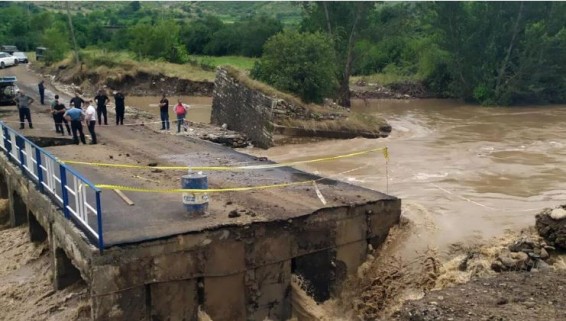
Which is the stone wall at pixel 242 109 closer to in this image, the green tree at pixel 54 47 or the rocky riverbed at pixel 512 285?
the rocky riverbed at pixel 512 285

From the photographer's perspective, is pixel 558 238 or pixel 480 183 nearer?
pixel 558 238

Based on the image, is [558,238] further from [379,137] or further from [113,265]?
[379,137]

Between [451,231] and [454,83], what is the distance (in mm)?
32235

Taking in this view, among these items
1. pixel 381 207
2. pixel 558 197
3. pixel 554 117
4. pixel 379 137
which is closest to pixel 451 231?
pixel 381 207

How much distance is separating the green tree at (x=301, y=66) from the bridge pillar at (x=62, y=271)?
607 inches

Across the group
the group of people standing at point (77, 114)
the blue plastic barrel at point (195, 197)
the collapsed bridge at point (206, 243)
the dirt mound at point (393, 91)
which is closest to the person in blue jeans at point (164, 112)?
the group of people standing at point (77, 114)

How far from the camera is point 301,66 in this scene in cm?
2548

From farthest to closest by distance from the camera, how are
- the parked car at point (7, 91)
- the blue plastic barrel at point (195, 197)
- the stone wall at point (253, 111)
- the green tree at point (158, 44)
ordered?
1. the green tree at point (158, 44)
2. the parked car at point (7, 91)
3. the stone wall at point (253, 111)
4. the blue plastic barrel at point (195, 197)

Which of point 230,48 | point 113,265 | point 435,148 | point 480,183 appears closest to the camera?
point 113,265

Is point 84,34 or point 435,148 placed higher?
point 84,34

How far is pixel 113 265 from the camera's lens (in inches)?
342

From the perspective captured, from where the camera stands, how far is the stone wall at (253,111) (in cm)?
2325

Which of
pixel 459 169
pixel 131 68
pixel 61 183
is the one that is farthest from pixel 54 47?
pixel 61 183

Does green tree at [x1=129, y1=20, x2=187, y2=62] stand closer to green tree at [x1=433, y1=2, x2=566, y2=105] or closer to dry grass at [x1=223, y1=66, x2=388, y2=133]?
green tree at [x1=433, y1=2, x2=566, y2=105]
